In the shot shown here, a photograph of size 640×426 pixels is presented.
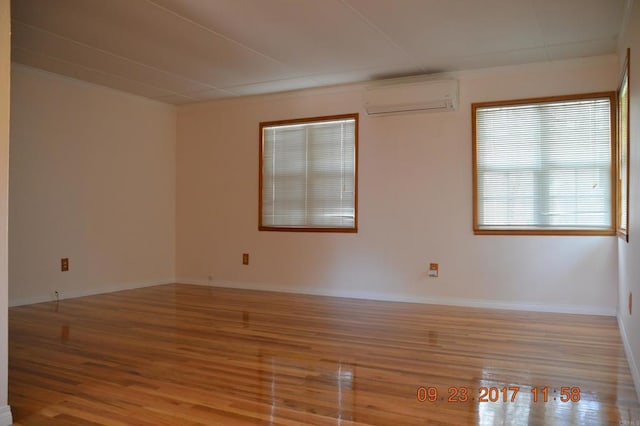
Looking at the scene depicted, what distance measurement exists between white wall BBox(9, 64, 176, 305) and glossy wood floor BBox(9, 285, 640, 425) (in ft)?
2.10

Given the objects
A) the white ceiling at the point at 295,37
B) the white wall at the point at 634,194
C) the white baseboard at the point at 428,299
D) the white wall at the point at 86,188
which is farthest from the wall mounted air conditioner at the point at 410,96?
the white wall at the point at 86,188

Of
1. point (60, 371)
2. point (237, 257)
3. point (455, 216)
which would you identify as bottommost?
point (60, 371)

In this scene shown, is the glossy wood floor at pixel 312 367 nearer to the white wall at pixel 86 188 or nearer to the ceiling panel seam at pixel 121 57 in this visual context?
the white wall at pixel 86 188

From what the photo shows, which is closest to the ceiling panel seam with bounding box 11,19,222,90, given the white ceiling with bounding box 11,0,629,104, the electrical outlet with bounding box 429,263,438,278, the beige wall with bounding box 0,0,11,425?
the white ceiling with bounding box 11,0,629,104

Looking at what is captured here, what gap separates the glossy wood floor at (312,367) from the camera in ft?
7.22

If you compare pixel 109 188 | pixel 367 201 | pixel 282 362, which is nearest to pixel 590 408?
pixel 282 362

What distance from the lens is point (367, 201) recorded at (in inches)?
211

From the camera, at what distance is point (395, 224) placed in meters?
5.22

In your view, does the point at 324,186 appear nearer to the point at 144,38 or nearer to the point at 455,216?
the point at 455,216

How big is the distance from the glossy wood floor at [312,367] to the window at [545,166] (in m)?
0.84

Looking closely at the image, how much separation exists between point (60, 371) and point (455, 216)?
3.53 metres

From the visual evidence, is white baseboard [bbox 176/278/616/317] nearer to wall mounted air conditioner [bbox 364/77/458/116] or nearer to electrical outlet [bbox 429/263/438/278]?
electrical outlet [bbox 429/263/438/278]

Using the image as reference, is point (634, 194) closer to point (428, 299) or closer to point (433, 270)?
point (433, 270)
